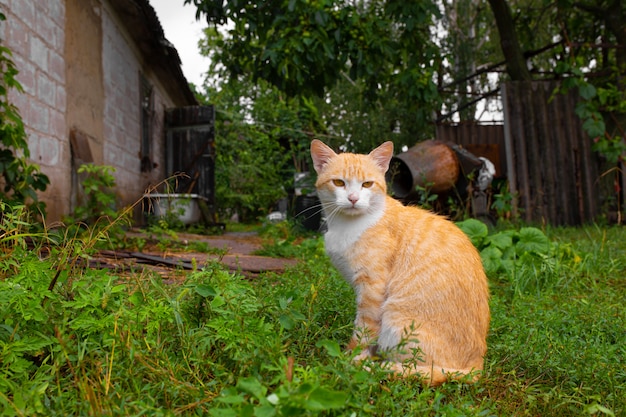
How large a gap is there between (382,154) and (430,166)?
160 inches

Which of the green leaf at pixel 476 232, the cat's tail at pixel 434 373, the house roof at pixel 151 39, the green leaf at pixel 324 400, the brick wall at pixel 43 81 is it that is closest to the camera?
the green leaf at pixel 324 400

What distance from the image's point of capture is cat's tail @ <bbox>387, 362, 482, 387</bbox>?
177cm

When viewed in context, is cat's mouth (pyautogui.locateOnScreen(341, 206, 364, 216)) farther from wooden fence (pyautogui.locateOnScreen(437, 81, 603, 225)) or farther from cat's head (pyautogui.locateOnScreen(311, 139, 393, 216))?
wooden fence (pyautogui.locateOnScreen(437, 81, 603, 225))

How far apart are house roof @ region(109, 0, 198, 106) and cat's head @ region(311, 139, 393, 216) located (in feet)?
19.0

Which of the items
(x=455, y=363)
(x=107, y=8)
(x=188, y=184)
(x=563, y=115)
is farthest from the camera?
(x=188, y=184)

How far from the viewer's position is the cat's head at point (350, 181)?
2.30 meters

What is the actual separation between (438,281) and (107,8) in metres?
6.72

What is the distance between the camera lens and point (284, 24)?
599cm

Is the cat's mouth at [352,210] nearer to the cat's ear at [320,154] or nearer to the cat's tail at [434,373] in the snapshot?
the cat's ear at [320,154]

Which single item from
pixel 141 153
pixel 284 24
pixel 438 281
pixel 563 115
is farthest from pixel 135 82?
pixel 438 281

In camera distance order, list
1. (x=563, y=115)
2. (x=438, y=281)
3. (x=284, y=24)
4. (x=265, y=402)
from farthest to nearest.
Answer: (x=563, y=115) → (x=284, y=24) → (x=438, y=281) → (x=265, y=402)

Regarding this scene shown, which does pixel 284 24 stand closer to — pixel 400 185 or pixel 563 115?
pixel 400 185

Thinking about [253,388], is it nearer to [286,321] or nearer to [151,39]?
[286,321]

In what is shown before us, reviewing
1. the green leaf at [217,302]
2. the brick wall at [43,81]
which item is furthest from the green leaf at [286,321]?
the brick wall at [43,81]
